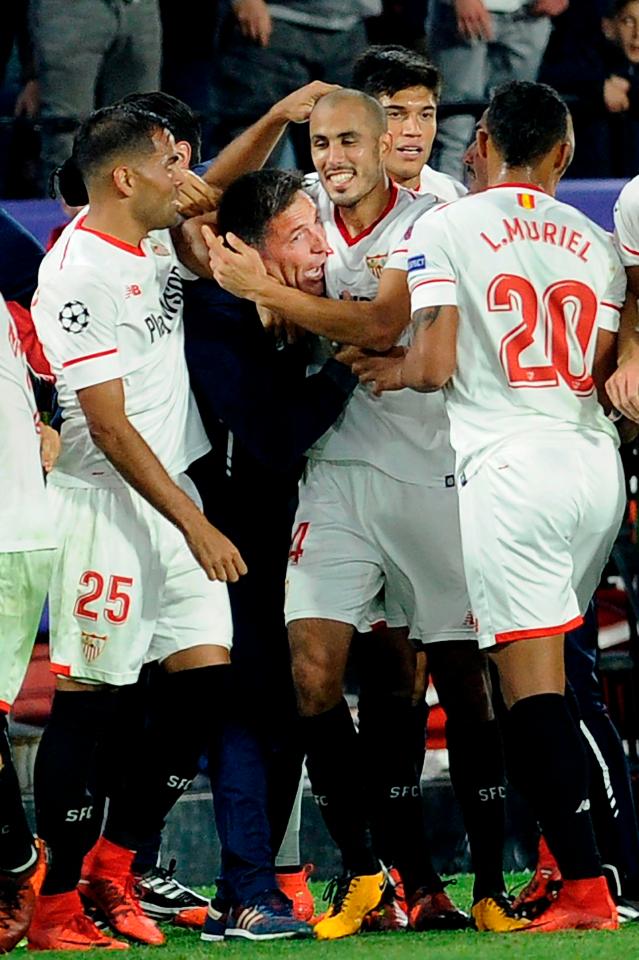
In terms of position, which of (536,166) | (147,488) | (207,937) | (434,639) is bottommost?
(207,937)

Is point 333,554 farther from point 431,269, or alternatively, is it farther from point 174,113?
point 174,113

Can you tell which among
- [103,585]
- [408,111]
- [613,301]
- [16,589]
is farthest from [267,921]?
[408,111]

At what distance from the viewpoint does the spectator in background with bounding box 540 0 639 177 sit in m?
7.80

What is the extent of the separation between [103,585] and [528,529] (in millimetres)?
1038

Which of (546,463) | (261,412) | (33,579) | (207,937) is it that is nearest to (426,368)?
(546,463)

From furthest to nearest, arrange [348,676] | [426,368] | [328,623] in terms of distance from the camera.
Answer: [348,676] → [328,623] → [426,368]

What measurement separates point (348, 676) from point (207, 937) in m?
2.42

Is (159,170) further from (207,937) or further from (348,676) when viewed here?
(348,676)

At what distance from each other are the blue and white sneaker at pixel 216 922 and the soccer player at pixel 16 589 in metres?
0.57

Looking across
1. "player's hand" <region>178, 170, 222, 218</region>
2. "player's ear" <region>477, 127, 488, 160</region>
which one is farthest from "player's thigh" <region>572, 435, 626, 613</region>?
"player's hand" <region>178, 170, 222, 218</region>

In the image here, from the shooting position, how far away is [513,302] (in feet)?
14.4

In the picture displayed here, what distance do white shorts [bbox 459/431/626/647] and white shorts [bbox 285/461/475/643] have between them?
0.35m

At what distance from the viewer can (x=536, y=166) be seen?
4527 mm

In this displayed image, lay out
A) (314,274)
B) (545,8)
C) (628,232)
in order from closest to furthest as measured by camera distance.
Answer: (628,232)
(314,274)
(545,8)
